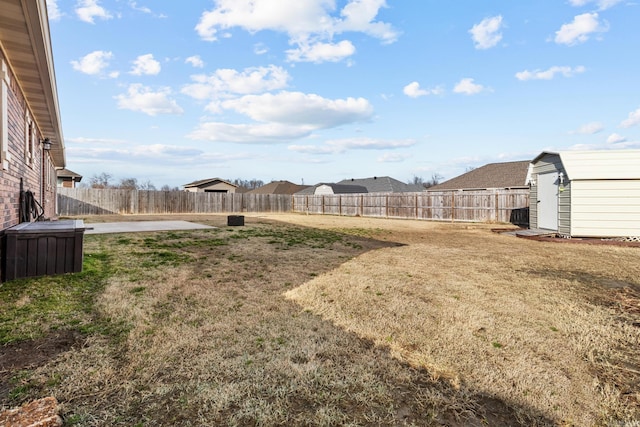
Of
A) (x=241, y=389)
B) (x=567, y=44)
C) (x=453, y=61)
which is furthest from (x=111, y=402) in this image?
(x=453, y=61)

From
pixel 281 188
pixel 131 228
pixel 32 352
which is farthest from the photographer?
pixel 281 188

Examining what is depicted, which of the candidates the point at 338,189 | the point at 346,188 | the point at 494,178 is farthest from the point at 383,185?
the point at 494,178

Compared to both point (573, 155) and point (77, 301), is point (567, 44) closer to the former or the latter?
point (573, 155)

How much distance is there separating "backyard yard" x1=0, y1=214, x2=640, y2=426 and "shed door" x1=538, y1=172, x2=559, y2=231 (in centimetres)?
625

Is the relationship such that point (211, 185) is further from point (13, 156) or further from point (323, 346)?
point (323, 346)

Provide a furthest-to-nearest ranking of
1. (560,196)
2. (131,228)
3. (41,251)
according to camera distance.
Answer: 1. (131,228)
2. (560,196)
3. (41,251)

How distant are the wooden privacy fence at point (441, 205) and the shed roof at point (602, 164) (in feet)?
23.9

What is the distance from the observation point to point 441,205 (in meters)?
19.6

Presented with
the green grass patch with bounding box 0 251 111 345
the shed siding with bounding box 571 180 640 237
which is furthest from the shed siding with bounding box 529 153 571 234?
the green grass patch with bounding box 0 251 111 345

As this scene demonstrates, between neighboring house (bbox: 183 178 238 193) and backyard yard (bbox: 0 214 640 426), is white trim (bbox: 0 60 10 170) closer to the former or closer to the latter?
backyard yard (bbox: 0 214 640 426)

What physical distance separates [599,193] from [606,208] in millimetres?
509

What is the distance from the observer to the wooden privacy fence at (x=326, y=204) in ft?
57.4

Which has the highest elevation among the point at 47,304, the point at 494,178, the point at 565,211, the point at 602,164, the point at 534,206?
the point at 494,178

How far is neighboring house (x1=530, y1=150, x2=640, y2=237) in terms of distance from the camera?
9195 millimetres
